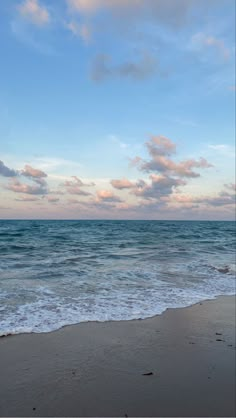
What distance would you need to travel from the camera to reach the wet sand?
13.2 feet

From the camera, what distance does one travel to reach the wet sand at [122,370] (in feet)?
13.2

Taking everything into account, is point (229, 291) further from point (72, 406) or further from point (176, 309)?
point (72, 406)

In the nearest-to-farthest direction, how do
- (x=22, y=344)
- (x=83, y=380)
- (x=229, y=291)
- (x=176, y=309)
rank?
(x=83, y=380)
(x=22, y=344)
(x=176, y=309)
(x=229, y=291)

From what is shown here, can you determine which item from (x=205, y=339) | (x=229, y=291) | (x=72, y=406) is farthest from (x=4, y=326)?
(x=229, y=291)

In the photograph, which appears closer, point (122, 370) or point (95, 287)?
point (122, 370)

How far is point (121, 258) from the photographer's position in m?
18.0

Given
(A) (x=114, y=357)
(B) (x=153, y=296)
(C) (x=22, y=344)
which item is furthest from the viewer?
(B) (x=153, y=296)

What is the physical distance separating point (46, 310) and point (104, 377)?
3.47 m

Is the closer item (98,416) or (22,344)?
(98,416)

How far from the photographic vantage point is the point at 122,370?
4.96 m

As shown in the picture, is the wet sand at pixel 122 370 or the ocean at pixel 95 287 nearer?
the wet sand at pixel 122 370

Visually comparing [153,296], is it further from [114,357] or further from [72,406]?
[72,406]

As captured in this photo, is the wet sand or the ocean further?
the ocean

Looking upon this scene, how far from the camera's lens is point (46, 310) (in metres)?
7.88
